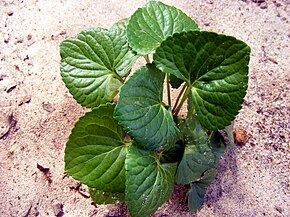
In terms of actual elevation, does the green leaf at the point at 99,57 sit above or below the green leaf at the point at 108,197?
above

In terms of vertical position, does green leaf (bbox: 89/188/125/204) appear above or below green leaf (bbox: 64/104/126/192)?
below

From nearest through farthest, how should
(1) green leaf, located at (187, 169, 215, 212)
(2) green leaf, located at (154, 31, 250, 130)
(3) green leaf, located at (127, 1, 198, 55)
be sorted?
(2) green leaf, located at (154, 31, 250, 130)
(3) green leaf, located at (127, 1, 198, 55)
(1) green leaf, located at (187, 169, 215, 212)

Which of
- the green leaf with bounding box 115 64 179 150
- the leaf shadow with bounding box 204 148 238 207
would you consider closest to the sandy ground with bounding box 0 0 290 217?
the leaf shadow with bounding box 204 148 238 207

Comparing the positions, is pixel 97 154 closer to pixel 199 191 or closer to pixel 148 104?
pixel 148 104

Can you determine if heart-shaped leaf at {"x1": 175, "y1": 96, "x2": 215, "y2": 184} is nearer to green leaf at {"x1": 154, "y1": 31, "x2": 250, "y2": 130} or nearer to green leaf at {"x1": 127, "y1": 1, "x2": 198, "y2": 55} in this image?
green leaf at {"x1": 154, "y1": 31, "x2": 250, "y2": 130}

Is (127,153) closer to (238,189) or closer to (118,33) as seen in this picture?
(118,33)

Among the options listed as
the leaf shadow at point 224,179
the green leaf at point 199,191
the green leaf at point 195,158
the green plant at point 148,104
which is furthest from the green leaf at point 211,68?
the leaf shadow at point 224,179

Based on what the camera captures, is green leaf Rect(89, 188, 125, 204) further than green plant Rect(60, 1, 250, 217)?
Yes

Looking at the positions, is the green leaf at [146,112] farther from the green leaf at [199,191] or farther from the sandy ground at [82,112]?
the sandy ground at [82,112]

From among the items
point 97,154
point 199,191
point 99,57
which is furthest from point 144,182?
point 99,57
